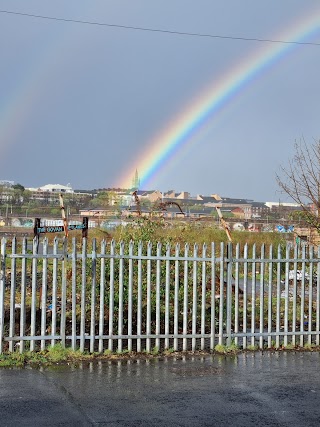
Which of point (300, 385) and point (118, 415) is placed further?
point (300, 385)

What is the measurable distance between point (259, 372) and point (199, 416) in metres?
2.20

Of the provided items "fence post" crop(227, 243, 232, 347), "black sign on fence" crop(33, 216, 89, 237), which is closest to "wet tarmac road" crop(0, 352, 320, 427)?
"fence post" crop(227, 243, 232, 347)

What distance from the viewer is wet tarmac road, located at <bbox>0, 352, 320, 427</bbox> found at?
18.5 ft

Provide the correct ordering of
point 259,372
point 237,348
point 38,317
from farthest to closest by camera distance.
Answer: point 38,317, point 237,348, point 259,372

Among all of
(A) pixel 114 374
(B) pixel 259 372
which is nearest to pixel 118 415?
(A) pixel 114 374

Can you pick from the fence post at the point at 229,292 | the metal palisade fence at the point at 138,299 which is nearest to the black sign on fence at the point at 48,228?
the metal palisade fence at the point at 138,299

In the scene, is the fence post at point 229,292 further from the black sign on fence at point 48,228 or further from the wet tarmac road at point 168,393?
the black sign on fence at point 48,228

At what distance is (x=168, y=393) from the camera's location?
259 inches

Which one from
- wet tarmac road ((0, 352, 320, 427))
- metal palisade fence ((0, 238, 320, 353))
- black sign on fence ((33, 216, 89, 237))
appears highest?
black sign on fence ((33, 216, 89, 237))

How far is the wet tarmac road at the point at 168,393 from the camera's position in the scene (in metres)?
5.64

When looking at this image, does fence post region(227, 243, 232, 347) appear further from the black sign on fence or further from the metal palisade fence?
the black sign on fence

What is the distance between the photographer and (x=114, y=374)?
7340mm

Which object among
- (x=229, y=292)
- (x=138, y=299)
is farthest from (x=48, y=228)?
(x=229, y=292)

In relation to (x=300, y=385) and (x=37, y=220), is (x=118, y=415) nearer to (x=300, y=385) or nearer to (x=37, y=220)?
(x=300, y=385)
